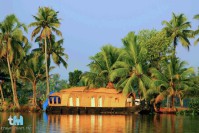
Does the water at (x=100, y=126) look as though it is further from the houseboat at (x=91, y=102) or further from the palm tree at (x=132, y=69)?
the palm tree at (x=132, y=69)

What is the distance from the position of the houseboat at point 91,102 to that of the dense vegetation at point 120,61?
135cm

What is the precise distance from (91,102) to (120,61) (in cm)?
579

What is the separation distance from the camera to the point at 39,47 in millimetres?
50969

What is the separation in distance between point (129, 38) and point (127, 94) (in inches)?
266

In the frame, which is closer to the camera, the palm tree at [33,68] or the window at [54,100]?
the window at [54,100]

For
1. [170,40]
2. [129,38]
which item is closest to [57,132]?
[129,38]

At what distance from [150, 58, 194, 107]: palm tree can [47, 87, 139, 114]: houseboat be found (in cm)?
348

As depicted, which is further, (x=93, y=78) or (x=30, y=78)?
(x=30, y=78)

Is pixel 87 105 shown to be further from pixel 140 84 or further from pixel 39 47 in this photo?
pixel 39 47

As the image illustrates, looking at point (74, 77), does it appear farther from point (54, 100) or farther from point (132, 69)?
point (132, 69)

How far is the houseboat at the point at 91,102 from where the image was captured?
41.0m

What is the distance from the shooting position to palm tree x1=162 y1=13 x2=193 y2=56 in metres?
48.5

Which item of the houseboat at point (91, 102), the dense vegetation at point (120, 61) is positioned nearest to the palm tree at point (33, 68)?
the dense vegetation at point (120, 61)

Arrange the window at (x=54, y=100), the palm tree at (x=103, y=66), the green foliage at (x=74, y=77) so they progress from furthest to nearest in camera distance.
A: 1. the green foliage at (x=74, y=77)
2. the palm tree at (x=103, y=66)
3. the window at (x=54, y=100)
